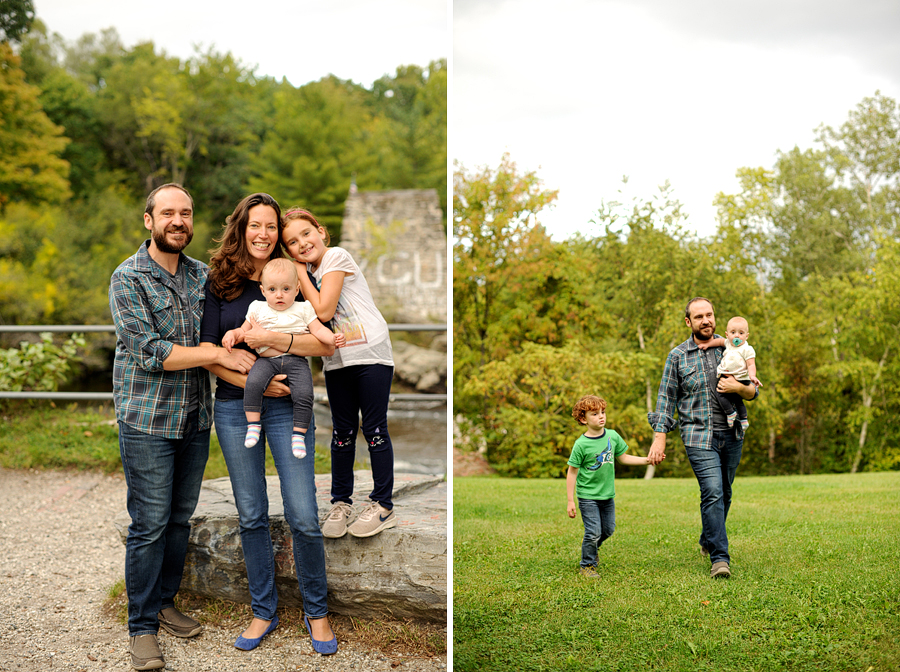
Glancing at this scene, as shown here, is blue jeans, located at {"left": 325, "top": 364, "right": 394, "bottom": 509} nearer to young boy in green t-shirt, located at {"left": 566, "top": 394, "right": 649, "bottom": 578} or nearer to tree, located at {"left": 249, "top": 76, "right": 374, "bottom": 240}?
young boy in green t-shirt, located at {"left": 566, "top": 394, "right": 649, "bottom": 578}

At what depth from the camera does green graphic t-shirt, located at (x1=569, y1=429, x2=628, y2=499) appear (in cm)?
339

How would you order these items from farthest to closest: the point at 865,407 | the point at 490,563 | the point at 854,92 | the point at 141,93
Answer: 1. the point at 141,93
2. the point at 854,92
3. the point at 865,407
4. the point at 490,563

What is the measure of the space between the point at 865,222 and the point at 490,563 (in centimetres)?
894

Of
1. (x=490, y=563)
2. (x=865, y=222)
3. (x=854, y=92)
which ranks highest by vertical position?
(x=854, y=92)

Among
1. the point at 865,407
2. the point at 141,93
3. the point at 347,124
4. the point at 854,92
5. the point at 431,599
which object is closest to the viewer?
the point at 431,599

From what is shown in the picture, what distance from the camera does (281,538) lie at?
316 centimetres

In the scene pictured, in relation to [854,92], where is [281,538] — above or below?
below

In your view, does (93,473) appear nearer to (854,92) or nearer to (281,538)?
(281,538)

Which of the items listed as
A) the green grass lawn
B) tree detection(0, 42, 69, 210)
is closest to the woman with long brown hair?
the green grass lawn

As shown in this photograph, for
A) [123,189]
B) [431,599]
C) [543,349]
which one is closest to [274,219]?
[431,599]

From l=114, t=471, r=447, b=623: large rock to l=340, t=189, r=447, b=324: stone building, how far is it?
1744cm

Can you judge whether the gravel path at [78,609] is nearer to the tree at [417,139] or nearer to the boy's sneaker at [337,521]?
the boy's sneaker at [337,521]

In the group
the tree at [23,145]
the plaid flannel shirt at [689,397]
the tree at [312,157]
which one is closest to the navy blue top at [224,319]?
the plaid flannel shirt at [689,397]

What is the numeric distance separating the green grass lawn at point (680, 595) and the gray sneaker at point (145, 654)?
1225mm
